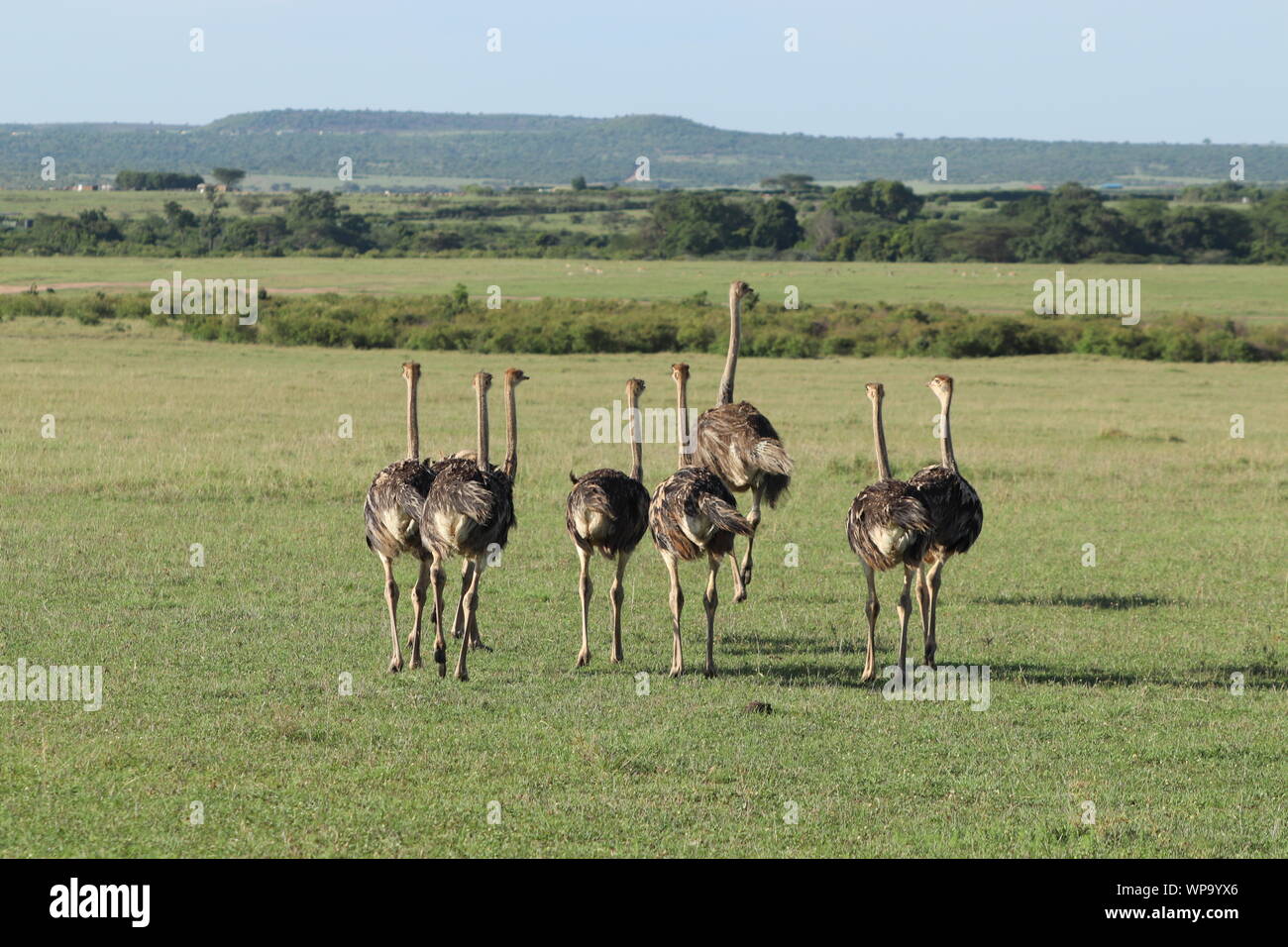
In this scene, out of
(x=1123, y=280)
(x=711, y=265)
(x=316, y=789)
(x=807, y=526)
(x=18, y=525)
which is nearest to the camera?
(x=316, y=789)

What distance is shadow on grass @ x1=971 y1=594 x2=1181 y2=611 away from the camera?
15.1 metres

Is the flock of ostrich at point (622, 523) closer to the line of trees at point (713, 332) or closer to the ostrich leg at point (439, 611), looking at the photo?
the ostrich leg at point (439, 611)

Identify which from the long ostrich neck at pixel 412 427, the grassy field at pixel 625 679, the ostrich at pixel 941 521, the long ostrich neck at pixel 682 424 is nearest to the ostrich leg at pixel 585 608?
the grassy field at pixel 625 679

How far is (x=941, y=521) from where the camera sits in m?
12.4

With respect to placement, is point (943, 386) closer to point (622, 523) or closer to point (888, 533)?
point (888, 533)

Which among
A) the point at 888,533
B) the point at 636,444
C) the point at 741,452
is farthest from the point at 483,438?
the point at 741,452

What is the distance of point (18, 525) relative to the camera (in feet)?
58.6

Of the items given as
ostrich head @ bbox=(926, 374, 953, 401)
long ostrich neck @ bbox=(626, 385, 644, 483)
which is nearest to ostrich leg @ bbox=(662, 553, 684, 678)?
long ostrich neck @ bbox=(626, 385, 644, 483)

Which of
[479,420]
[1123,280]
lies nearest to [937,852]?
[479,420]

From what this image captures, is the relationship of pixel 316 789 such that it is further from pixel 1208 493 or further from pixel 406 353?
pixel 406 353

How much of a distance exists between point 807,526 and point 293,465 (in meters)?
8.01

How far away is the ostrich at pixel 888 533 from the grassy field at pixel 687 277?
49905mm

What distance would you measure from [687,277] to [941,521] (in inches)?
2929

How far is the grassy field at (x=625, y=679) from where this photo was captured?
844 centimetres
